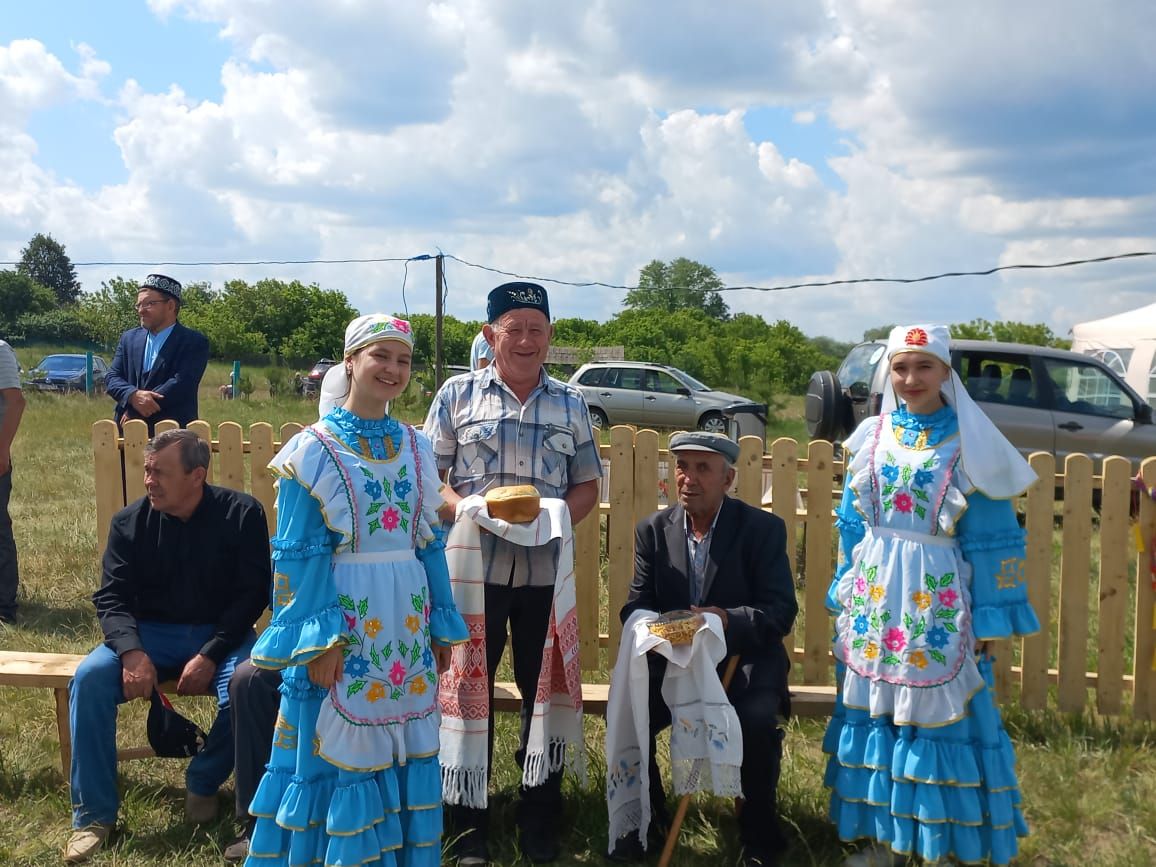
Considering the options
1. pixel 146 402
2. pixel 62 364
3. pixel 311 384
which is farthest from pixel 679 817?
pixel 62 364

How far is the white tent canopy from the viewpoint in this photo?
564 inches

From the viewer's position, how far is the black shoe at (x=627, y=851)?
133 inches

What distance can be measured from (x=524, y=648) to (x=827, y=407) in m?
7.23

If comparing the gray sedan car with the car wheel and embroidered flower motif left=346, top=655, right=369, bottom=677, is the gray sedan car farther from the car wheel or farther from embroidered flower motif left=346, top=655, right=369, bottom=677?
embroidered flower motif left=346, top=655, right=369, bottom=677

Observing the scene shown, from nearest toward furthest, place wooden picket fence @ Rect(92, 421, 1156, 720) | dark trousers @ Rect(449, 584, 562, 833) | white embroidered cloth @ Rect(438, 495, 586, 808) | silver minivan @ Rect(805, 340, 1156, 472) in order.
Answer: white embroidered cloth @ Rect(438, 495, 586, 808) → dark trousers @ Rect(449, 584, 562, 833) → wooden picket fence @ Rect(92, 421, 1156, 720) → silver minivan @ Rect(805, 340, 1156, 472)

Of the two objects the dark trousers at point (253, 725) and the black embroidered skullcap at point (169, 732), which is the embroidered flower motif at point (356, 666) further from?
the black embroidered skullcap at point (169, 732)

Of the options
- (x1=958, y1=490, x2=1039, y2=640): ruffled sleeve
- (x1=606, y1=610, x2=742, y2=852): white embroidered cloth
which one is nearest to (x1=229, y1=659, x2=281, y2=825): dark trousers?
(x1=606, y1=610, x2=742, y2=852): white embroidered cloth

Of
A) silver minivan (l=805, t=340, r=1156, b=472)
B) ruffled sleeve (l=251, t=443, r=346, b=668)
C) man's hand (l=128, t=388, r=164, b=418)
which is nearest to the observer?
ruffled sleeve (l=251, t=443, r=346, b=668)

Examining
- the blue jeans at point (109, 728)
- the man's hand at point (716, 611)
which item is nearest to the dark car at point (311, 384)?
the blue jeans at point (109, 728)

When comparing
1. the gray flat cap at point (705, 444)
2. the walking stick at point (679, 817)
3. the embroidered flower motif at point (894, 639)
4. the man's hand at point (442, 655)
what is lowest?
the walking stick at point (679, 817)

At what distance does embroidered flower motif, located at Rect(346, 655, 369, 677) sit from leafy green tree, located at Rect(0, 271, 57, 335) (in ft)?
199

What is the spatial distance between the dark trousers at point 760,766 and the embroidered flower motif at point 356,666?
3.50ft

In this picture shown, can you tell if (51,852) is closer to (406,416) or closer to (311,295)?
(406,416)

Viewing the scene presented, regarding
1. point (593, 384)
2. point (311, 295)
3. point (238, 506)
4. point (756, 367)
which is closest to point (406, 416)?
point (593, 384)
